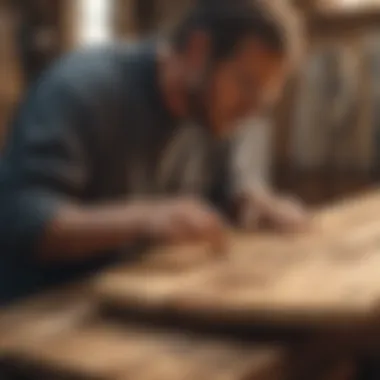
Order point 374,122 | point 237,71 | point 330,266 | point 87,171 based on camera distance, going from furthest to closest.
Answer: point 374,122
point 237,71
point 87,171
point 330,266

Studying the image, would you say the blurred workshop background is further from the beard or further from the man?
the beard

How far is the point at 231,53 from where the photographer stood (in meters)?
1.36

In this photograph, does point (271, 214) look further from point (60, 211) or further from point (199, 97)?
point (60, 211)

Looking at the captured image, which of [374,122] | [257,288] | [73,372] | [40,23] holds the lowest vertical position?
[73,372]

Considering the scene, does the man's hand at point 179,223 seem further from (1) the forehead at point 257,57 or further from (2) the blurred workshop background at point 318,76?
(2) the blurred workshop background at point 318,76

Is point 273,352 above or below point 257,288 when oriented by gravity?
below

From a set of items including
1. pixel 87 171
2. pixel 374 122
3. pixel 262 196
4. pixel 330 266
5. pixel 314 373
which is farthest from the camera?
pixel 374 122

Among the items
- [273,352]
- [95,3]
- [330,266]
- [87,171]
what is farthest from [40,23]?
[273,352]

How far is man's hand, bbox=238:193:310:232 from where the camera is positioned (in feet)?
4.64

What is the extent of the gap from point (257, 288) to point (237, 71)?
1.80ft

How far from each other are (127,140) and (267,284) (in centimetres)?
52

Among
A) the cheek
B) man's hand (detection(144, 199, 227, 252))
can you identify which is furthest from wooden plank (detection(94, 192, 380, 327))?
the cheek

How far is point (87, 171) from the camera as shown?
4.15 ft

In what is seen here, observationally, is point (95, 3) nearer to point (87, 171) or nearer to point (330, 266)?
point (87, 171)
